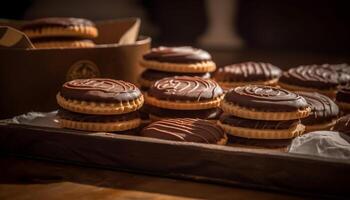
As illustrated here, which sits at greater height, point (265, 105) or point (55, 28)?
point (55, 28)

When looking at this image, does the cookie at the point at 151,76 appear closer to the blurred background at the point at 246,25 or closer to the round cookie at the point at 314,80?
the round cookie at the point at 314,80

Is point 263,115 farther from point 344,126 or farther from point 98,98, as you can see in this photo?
point 98,98

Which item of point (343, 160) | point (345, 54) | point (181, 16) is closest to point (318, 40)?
point (345, 54)

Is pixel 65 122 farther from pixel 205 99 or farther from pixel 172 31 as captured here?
pixel 172 31

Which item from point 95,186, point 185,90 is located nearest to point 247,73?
point 185,90

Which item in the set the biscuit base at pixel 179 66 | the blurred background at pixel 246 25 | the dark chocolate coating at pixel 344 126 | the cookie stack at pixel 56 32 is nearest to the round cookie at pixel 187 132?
the dark chocolate coating at pixel 344 126

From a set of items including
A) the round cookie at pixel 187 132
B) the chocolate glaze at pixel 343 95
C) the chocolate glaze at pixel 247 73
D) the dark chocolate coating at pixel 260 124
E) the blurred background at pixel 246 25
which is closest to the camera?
the round cookie at pixel 187 132

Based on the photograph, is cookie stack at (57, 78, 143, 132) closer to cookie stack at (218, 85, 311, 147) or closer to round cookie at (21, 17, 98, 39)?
cookie stack at (218, 85, 311, 147)
